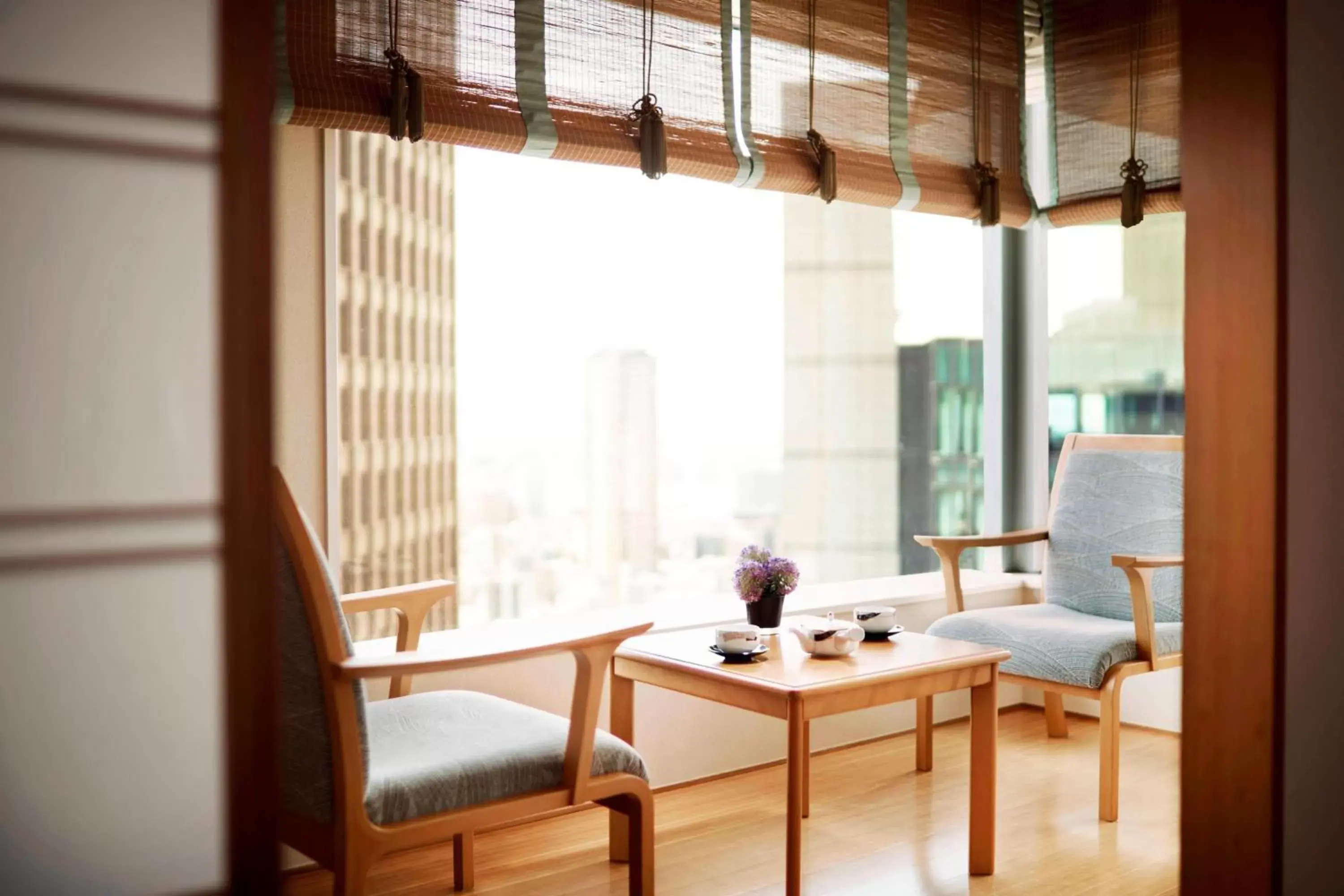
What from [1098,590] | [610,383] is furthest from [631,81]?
[1098,590]

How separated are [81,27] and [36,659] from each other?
23.5 inches

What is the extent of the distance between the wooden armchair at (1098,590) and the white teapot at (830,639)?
713mm

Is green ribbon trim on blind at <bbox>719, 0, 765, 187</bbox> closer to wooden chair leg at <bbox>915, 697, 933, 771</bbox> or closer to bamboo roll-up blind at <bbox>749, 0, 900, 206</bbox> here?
bamboo roll-up blind at <bbox>749, 0, 900, 206</bbox>

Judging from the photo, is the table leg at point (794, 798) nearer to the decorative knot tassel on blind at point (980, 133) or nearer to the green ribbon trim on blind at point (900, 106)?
the green ribbon trim on blind at point (900, 106)

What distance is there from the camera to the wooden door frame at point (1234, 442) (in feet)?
4.56

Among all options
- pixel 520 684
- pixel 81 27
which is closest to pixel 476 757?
pixel 520 684

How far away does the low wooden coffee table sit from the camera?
8.13ft

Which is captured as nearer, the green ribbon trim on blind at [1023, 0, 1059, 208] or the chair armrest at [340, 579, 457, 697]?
the chair armrest at [340, 579, 457, 697]

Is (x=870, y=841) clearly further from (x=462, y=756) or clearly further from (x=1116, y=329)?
(x=1116, y=329)

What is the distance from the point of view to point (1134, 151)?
4031 millimetres

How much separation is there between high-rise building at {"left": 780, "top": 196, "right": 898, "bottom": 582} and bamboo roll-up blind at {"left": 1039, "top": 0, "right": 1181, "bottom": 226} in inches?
27.3

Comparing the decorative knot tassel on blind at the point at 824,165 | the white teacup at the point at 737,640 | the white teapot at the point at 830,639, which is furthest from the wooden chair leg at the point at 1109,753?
the decorative knot tassel on blind at the point at 824,165

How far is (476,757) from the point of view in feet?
7.07

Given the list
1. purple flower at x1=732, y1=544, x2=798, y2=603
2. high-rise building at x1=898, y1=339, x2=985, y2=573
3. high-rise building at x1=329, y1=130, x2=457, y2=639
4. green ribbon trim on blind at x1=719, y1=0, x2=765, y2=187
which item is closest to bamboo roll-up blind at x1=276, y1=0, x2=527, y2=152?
high-rise building at x1=329, y1=130, x2=457, y2=639
